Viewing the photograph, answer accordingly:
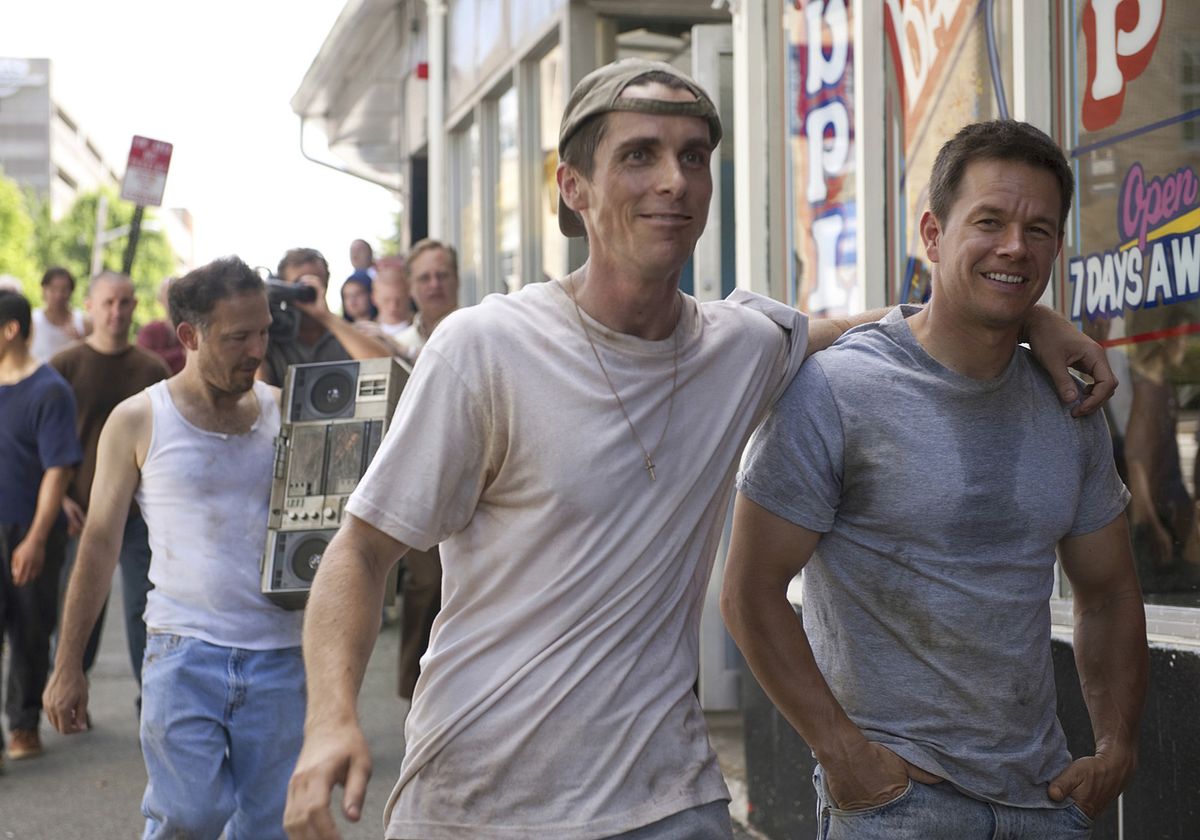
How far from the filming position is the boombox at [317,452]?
470 centimetres

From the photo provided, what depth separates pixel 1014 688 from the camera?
287 centimetres

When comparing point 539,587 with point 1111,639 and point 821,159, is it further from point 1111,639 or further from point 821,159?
point 821,159

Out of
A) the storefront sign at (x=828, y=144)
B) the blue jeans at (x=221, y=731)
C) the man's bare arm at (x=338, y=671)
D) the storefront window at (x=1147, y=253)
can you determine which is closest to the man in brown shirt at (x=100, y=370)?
the storefront sign at (x=828, y=144)

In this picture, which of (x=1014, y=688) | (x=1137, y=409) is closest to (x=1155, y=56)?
(x=1137, y=409)

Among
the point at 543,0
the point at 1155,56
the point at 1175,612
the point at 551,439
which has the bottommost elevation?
the point at 1175,612

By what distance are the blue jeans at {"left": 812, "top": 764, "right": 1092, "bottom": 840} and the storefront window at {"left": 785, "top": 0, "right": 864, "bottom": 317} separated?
3.32 meters

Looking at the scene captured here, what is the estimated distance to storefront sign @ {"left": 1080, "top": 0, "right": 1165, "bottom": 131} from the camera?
436 cm

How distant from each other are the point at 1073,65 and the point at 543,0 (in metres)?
6.51

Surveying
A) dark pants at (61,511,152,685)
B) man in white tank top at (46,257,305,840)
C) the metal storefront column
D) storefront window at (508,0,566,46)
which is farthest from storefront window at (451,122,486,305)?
man in white tank top at (46,257,305,840)

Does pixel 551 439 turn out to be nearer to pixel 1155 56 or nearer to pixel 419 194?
pixel 1155 56

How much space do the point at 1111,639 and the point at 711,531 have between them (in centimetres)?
82

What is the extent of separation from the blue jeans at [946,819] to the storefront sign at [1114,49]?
2303 mm

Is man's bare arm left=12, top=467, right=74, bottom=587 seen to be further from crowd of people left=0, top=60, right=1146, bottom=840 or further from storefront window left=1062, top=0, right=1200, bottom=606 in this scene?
crowd of people left=0, top=60, right=1146, bottom=840

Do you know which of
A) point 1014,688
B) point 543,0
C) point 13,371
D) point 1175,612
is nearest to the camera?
point 1014,688
